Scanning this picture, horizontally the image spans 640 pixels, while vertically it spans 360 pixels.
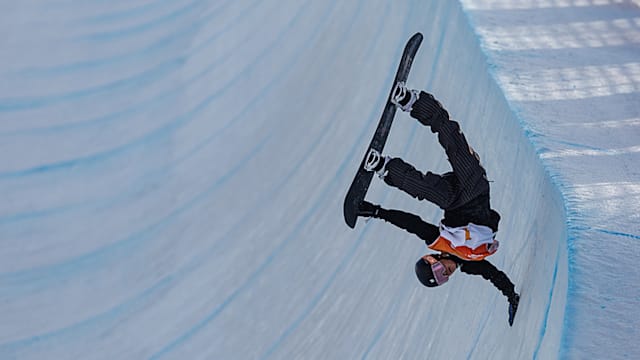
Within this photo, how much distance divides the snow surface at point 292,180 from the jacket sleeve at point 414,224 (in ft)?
1.30

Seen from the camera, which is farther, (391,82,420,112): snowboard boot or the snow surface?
the snow surface

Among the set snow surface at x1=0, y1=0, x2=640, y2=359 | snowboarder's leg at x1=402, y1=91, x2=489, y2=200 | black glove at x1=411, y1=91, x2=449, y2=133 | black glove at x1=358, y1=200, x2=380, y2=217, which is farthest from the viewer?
snow surface at x1=0, y1=0, x2=640, y2=359

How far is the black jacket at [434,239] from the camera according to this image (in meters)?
2.77

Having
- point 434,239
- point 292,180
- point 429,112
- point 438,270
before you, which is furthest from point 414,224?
point 292,180

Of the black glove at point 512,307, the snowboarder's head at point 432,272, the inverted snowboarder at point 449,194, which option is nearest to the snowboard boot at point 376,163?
the inverted snowboarder at point 449,194

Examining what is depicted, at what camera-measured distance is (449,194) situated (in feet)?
8.67

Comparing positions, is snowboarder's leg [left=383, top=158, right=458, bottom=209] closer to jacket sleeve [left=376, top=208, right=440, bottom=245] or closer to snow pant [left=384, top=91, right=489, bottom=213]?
snow pant [left=384, top=91, right=489, bottom=213]

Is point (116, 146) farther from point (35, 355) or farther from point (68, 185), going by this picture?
point (35, 355)

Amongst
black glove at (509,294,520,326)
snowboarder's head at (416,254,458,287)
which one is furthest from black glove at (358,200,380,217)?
black glove at (509,294,520,326)

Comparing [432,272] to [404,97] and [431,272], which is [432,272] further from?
[404,97]

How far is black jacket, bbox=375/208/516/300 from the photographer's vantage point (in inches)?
109

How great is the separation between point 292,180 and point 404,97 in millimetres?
1429

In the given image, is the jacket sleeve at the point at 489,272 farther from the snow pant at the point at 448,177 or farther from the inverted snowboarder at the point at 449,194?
the snow pant at the point at 448,177

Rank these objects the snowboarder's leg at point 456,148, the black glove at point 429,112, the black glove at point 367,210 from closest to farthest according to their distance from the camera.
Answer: the snowboarder's leg at point 456,148
the black glove at point 429,112
the black glove at point 367,210
